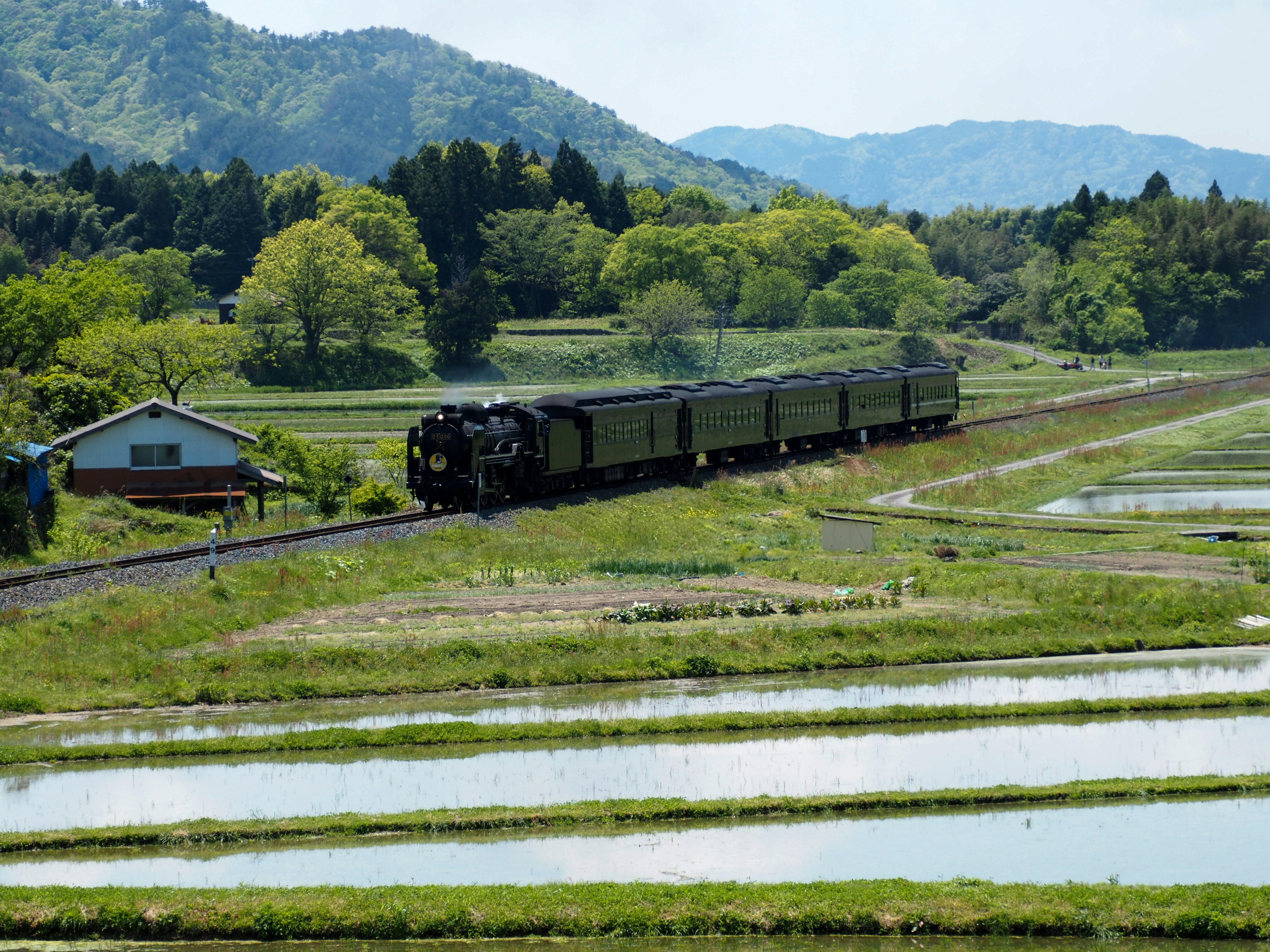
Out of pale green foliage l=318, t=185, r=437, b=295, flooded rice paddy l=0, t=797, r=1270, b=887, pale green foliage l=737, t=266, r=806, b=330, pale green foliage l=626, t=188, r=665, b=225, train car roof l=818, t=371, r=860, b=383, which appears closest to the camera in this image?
flooded rice paddy l=0, t=797, r=1270, b=887

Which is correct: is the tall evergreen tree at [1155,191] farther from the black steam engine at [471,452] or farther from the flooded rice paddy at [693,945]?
the flooded rice paddy at [693,945]

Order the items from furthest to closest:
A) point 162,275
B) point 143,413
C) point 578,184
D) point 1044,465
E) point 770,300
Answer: point 578,184, point 770,300, point 162,275, point 1044,465, point 143,413

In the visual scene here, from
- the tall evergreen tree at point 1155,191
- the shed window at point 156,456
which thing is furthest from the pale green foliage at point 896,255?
the shed window at point 156,456

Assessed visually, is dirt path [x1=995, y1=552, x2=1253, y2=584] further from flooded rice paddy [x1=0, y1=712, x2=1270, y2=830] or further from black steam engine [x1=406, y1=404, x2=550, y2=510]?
black steam engine [x1=406, y1=404, x2=550, y2=510]

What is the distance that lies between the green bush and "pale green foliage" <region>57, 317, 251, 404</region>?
80.3 feet

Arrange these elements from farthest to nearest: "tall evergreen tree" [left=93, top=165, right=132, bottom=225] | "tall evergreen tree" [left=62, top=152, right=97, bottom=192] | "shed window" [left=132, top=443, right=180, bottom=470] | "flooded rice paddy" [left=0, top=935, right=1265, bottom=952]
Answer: "tall evergreen tree" [left=62, top=152, right=97, bottom=192]
"tall evergreen tree" [left=93, top=165, right=132, bottom=225]
"shed window" [left=132, top=443, right=180, bottom=470]
"flooded rice paddy" [left=0, top=935, right=1265, bottom=952]

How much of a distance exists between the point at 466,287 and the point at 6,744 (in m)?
91.8

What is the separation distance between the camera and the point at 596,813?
1833 centimetres

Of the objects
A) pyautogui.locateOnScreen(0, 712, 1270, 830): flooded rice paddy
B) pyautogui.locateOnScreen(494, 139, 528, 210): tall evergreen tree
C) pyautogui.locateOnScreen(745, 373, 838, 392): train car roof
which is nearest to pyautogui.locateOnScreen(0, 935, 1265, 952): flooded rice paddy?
pyautogui.locateOnScreen(0, 712, 1270, 830): flooded rice paddy

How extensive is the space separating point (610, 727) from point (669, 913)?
27.5 feet

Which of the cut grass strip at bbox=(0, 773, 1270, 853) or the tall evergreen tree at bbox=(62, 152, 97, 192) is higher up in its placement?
the tall evergreen tree at bbox=(62, 152, 97, 192)

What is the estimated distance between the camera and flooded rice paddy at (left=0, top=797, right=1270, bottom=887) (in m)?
16.0

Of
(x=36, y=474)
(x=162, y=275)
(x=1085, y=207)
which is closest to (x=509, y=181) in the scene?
(x=162, y=275)

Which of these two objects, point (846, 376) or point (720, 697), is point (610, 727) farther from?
point (846, 376)
